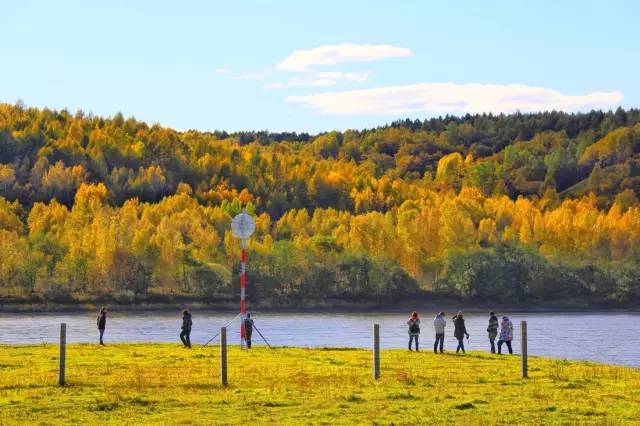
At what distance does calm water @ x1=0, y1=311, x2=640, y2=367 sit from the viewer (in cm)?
6712

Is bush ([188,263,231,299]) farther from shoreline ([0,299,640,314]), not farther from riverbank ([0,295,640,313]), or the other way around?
shoreline ([0,299,640,314])

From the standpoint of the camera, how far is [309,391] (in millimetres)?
26547

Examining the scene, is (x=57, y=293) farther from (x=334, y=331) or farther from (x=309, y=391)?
(x=309, y=391)

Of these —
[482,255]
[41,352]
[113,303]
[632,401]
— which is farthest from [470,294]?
[632,401]

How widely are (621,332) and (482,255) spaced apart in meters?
57.7

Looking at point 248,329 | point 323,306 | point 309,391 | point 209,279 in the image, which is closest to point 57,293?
point 209,279

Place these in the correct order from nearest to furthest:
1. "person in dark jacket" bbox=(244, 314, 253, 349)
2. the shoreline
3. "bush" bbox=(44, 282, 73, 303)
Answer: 1. "person in dark jacket" bbox=(244, 314, 253, 349)
2. the shoreline
3. "bush" bbox=(44, 282, 73, 303)

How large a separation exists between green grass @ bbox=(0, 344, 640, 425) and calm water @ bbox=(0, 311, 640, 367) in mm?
21099

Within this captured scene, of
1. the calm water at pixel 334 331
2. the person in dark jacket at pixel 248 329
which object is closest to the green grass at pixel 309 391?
the person in dark jacket at pixel 248 329

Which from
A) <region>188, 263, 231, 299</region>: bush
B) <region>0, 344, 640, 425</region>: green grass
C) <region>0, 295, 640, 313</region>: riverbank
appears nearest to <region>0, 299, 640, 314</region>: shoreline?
<region>0, 295, 640, 313</region>: riverbank

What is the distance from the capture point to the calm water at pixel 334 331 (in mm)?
67125

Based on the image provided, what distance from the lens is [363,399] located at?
82.4 feet

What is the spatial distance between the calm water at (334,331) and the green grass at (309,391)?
2110cm

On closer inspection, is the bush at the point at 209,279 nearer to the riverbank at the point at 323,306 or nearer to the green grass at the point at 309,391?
the riverbank at the point at 323,306
